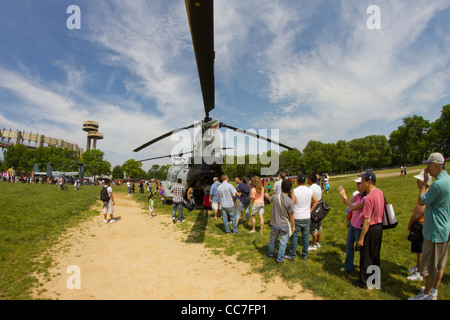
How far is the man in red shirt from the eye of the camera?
146 inches

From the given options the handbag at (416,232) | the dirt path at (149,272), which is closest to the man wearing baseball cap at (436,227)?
the handbag at (416,232)

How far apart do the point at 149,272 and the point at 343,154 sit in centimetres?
7215

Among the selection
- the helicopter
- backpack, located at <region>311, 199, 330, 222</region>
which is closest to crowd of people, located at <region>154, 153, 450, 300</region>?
backpack, located at <region>311, 199, 330, 222</region>

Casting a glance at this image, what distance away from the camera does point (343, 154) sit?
215 ft

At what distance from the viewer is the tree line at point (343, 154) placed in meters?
51.9

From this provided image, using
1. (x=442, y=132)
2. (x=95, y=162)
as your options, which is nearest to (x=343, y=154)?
(x=442, y=132)

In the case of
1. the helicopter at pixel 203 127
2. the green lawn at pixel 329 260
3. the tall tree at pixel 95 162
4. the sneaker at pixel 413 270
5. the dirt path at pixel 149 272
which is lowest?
the dirt path at pixel 149 272

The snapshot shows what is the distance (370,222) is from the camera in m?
3.78

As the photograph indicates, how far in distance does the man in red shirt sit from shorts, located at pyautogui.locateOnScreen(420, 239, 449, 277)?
1.95ft

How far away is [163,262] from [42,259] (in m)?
2.96

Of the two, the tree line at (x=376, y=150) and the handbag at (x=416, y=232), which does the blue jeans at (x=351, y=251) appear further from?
the tree line at (x=376, y=150)

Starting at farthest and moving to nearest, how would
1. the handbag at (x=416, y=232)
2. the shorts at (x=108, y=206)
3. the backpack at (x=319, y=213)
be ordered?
the shorts at (x=108, y=206) < the backpack at (x=319, y=213) < the handbag at (x=416, y=232)

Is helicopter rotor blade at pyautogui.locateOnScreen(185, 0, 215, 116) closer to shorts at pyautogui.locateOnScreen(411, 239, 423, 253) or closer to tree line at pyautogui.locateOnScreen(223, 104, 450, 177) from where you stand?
shorts at pyautogui.locateOnScreen(411, 239, 423, 253)
